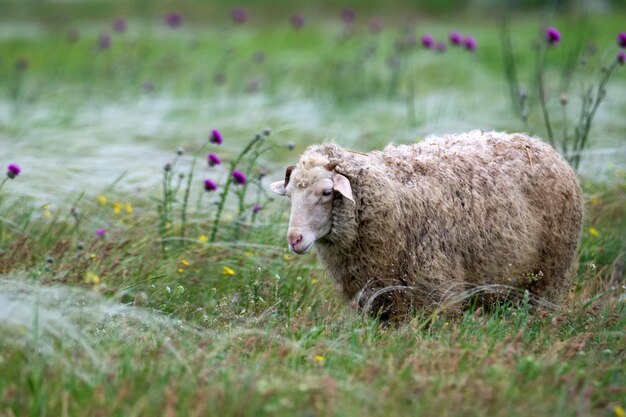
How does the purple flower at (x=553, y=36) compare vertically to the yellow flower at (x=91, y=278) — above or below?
above

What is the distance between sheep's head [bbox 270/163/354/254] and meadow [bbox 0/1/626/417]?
1.40ft

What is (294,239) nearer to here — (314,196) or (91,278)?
(314,196)

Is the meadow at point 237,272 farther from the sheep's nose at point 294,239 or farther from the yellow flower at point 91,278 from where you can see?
the sheep's nose at point 294,239

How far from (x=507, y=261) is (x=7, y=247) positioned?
2.83 m

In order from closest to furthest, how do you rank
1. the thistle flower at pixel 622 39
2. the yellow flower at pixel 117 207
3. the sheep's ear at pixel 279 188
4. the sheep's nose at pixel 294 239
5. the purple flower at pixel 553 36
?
the sheep's nose at pixel 294 239
the sheep's ear at pixel 279 188
the thistle flower at pixel 622 39
the yellow flower at pixel 117 207
the purple flower at pixel 553 36

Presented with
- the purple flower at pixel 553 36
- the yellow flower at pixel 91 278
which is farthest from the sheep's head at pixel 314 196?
the purple flower at pixel 553 36

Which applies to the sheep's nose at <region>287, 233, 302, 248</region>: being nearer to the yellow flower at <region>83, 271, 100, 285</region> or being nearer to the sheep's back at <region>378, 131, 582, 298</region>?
the sheep's back at <region>378, 131, 582, 298</region>

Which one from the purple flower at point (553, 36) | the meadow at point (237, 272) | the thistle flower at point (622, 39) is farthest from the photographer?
the purple flower at point (553, 36)

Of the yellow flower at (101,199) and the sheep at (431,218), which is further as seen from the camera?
the yellow flower at (101,199)

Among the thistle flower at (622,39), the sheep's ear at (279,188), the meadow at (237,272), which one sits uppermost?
the thistle flower at (622,39)

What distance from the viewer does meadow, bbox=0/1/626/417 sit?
3.50m

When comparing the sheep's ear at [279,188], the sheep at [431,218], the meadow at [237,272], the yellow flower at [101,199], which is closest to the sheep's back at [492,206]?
the sheep at [431,218]

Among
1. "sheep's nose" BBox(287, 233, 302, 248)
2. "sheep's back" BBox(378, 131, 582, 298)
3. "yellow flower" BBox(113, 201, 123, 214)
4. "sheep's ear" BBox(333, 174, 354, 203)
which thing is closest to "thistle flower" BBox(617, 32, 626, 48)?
"sheep's back" BBox(378, 131, 582, 298)

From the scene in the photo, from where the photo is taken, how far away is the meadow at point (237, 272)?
138 inches
